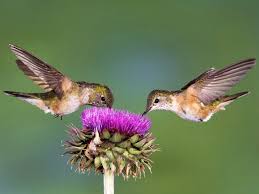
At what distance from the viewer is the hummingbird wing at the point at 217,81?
3.99m

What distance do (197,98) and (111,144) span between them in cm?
59

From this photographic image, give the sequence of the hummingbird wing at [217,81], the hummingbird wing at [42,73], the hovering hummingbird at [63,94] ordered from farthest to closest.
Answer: the hovering hummingbird at [63,94] → the hummingbird wing at [217,81] → the hummingbird wing at [42,73]

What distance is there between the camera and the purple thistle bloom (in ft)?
13.9

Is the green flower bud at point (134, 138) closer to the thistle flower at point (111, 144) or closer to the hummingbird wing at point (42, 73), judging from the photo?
the thistle flower at point (111, 144)

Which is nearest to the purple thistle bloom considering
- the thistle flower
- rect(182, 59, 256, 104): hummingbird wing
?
the thistle flower

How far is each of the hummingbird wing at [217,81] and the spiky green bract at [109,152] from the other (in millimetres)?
418

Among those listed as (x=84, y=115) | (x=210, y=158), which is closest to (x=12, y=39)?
(x=210, y=158)

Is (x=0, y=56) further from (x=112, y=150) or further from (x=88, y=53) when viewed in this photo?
(x=112, y=150)

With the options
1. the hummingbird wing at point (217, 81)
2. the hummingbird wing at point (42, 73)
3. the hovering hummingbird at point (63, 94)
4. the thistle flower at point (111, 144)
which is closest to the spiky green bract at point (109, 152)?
the thistle flower at point (111, 144)

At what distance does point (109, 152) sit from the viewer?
4105mm

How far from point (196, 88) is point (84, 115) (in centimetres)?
64

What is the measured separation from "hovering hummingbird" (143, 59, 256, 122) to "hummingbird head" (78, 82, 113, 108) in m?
0.25

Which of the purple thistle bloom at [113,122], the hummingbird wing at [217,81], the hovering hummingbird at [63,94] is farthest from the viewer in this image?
the purple thistle bloom at [113,122]

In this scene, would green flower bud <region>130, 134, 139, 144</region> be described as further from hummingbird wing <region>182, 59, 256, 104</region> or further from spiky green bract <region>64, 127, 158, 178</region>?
hummingbird wing <region>182, 59, 256, 104</region>
